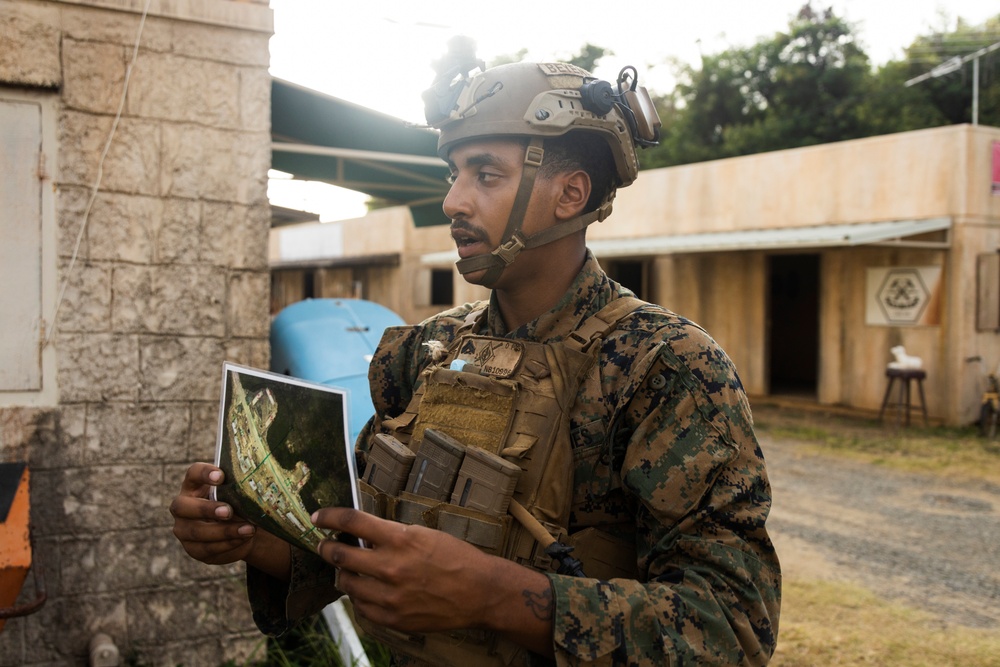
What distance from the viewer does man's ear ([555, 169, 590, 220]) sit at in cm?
160

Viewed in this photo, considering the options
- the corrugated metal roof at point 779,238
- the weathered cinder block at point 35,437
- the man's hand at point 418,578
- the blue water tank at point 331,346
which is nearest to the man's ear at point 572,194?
the man's hand at point 418,578

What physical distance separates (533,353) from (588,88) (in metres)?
0.51

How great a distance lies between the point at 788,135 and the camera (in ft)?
86.8

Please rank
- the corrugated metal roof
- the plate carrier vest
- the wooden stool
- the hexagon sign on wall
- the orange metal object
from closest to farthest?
1. the plate carrier vest
2. the orange metal object
3. the corrugated metal roof
4. the wooden stool
5. the hexagon sign on wall

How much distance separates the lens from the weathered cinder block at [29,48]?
3.09 m

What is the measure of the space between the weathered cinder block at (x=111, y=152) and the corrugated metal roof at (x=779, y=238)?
737cm

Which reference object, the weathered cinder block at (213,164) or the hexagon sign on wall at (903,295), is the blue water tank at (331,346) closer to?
the weathered cinder block at (213,164)

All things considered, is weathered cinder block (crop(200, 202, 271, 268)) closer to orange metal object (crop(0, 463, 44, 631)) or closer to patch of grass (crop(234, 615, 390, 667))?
orange metal object (crop(0, 463, 44, 631))

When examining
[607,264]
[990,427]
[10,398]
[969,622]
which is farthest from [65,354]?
[607,264]

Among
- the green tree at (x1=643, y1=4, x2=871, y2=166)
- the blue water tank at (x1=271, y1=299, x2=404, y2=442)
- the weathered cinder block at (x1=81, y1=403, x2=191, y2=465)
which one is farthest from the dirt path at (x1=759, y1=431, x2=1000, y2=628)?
the green tree at (x1=643, y1=4, x2=871, y2=166)

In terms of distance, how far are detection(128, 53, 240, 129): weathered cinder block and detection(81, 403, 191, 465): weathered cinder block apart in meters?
1.21

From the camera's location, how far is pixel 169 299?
11.2ft

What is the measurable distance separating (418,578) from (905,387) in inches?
433

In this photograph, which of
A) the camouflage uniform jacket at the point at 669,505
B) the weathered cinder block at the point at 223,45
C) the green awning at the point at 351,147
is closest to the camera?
the camouflage uniform jacket at the point at 669,505
